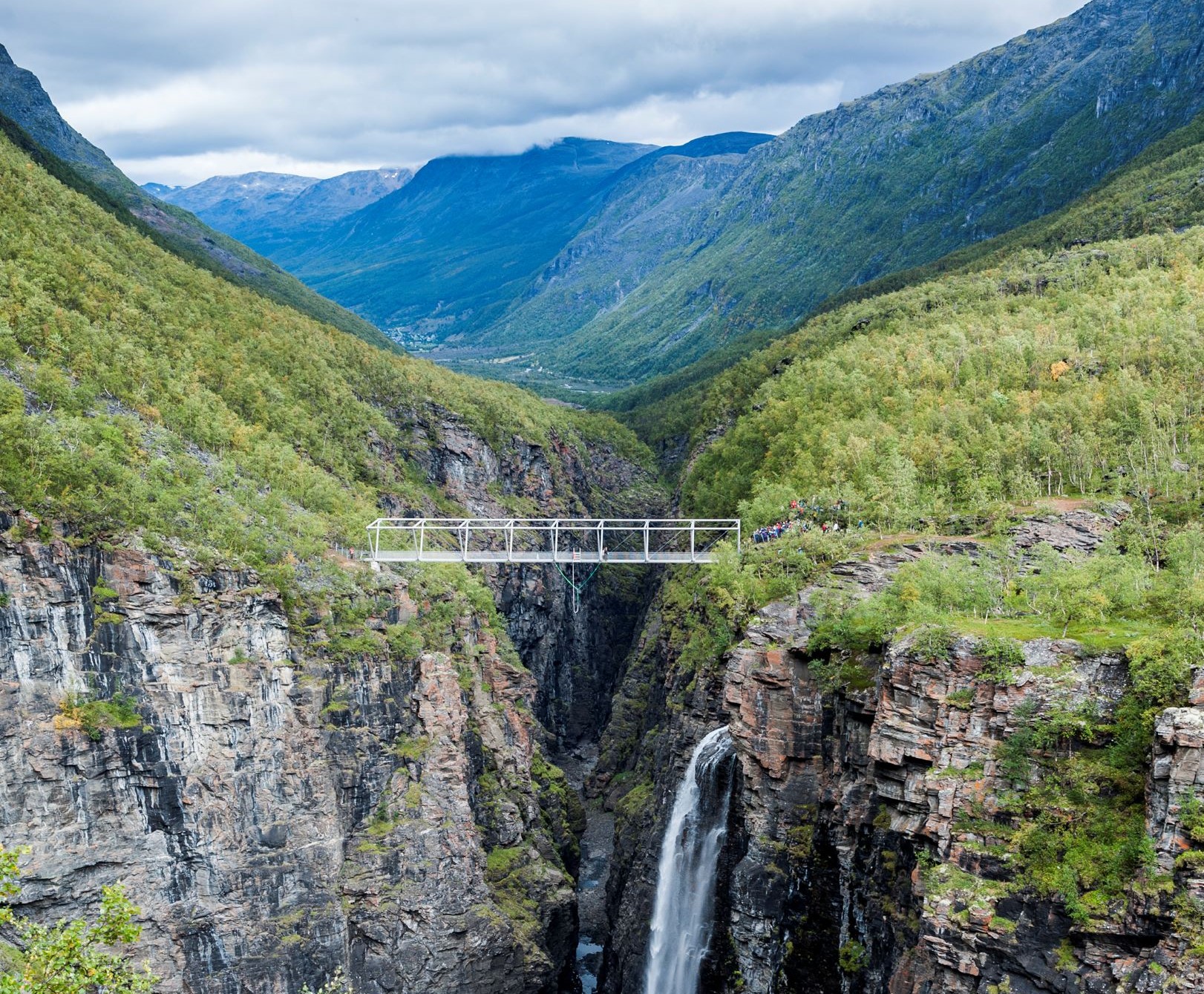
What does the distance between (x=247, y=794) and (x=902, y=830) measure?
41493 millimetres

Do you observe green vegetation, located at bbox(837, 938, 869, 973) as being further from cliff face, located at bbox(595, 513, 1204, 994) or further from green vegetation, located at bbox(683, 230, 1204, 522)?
green vegetation, located at bbox(683, 230, 1204, 522)

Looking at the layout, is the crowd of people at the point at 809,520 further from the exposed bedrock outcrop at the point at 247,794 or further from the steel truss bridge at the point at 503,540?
the exposed bedrock outcrop at the point at 247,794

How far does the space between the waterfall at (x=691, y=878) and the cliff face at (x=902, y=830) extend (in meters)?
1.55

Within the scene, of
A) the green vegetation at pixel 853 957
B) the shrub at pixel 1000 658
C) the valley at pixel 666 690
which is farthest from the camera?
the green vegetation at pixel 853 957

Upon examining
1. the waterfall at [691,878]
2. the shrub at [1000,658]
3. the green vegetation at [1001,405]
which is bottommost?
the waterfall at [691,878]

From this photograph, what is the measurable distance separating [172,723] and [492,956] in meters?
28.7

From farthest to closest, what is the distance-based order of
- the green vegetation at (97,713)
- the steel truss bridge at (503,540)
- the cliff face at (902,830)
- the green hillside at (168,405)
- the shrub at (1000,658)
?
the steel truss bridge at (503,540)
the green hillside at (168,405)
the green vegetation at (97,713)
the shrub at (1000,658)
the cliff face at (902,830)

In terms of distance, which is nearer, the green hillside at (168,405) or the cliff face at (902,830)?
the cliff face at (902,830)

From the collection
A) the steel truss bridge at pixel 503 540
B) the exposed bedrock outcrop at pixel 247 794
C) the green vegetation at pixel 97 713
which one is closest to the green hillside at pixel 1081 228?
the steel truss bridge at pixel 503 540

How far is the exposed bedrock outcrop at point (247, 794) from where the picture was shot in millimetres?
65688

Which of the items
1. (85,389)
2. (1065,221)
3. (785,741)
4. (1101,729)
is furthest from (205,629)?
(1065,221)

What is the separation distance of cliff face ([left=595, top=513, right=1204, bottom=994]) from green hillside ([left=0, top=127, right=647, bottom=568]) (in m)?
36.6

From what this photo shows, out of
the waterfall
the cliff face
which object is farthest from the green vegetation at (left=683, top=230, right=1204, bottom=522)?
the waterfall

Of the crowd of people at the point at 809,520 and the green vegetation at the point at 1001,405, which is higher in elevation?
the green vegetation at the point at 1001,405
